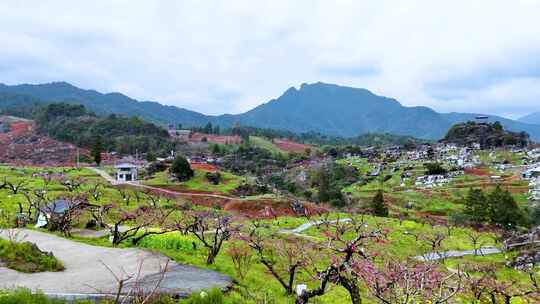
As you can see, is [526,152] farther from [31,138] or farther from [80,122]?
[31,138]

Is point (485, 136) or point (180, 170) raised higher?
point (485, 136)

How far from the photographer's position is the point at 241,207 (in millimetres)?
49969

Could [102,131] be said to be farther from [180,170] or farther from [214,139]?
[180,170]

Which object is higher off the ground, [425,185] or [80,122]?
[80,122]

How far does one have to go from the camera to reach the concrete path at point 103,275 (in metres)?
11.8

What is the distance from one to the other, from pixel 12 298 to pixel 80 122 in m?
137

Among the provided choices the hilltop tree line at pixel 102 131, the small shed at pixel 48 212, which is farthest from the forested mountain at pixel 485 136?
the small shed at pixel 48 212

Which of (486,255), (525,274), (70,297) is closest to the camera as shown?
(70,297)

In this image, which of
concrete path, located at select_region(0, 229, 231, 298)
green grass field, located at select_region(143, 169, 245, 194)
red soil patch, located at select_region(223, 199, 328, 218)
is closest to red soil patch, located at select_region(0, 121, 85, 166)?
green grass field, located at select_region(143, 169, 245, 194)

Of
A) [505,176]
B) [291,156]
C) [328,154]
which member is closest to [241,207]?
[505,176]

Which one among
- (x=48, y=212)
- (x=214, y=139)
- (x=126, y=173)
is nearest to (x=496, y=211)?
(x=48, y=212)

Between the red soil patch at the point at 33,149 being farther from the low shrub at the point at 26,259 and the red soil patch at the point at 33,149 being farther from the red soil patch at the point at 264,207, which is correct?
the low shrub at the point at 26,259

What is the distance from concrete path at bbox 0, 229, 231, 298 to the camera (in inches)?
464

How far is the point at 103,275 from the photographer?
13070mm
